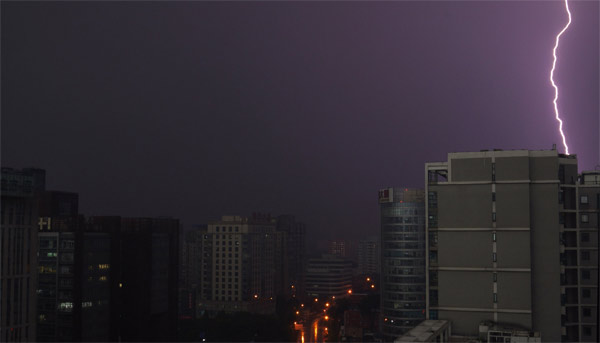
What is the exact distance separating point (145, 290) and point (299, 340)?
27.2 feet

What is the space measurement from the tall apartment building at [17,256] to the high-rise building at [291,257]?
71.4 ft

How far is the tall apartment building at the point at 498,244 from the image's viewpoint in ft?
33.0

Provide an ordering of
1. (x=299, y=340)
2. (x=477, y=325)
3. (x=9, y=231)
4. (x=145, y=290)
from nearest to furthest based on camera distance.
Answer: (x=477, y=325) < (x=9, y=231) < (x=145, y=290) < (x=299, y=340)

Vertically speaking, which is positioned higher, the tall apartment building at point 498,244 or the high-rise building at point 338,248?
the tall apartment building at point 498,244

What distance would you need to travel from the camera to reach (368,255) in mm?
51625

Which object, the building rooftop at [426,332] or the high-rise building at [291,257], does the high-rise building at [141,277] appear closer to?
the high-rise building at [291,257]

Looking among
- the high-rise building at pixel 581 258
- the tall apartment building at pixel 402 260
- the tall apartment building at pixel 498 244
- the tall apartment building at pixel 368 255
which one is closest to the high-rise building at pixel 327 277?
the tall apartment building at pixel 368 255

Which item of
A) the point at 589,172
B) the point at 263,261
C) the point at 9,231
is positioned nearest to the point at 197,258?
the point at 263,261

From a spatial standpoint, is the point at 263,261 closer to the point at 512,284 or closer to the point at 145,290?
the point at 145,290

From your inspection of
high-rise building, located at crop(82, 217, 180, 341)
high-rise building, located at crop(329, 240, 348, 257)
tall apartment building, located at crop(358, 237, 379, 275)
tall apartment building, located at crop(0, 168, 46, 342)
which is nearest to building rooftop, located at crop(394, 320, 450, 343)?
tall apartment building, located at crop(0, 168, 46, 342)

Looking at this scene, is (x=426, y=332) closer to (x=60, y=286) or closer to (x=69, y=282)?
(x=69, y=282)

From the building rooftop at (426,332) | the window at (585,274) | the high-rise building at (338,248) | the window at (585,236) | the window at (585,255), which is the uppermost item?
the window at (585,236)

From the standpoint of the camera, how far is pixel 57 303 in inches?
727

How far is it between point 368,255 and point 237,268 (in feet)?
72.5
